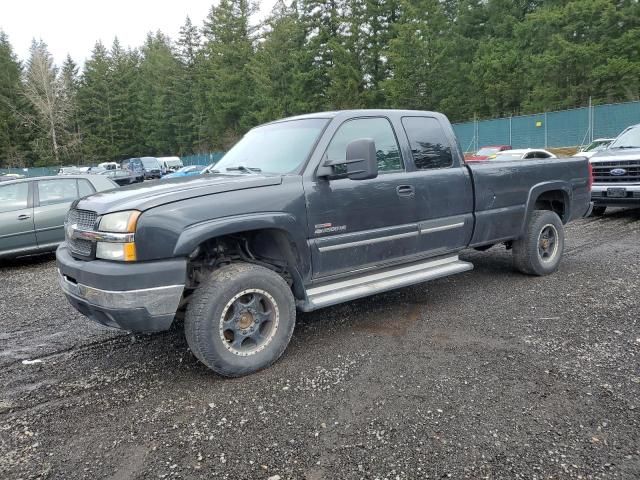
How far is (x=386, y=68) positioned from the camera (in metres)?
40.9

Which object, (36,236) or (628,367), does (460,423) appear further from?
(36,236)

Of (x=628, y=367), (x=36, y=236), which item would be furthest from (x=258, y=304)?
(x=36, y=236)

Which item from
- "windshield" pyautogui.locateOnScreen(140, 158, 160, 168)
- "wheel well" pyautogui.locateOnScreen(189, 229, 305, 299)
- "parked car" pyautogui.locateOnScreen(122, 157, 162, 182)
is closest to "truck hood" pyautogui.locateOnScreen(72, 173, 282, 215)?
"wheel well" pyautogui.locateOnScreen(189, 229, 305, 299)

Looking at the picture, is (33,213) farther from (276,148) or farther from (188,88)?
(188,88)

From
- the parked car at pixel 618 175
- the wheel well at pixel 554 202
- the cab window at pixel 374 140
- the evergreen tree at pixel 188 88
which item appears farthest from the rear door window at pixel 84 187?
the evergreen tree at pixel 188 88

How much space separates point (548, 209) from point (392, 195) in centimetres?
309

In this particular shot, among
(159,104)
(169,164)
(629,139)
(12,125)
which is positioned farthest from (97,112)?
(629,139)

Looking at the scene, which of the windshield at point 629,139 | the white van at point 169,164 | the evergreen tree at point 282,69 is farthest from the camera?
the evergreen tree at point 282,69

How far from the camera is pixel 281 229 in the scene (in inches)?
141

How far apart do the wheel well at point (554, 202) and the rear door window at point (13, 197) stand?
801 cm

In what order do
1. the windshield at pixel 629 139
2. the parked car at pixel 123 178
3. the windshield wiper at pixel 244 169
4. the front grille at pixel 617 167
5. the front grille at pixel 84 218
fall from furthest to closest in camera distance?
the parked car at pixel 123 178, the windshield at pixel 629 139, the front grille at pixel 617 167, the windshield wiper at pixel 244 169, the front grille at pixel 84 218

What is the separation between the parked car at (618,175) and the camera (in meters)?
9.02

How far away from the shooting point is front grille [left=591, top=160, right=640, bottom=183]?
9.00m

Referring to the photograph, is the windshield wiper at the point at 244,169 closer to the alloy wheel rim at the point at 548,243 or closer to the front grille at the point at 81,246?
the front grille at the point at 81,246
